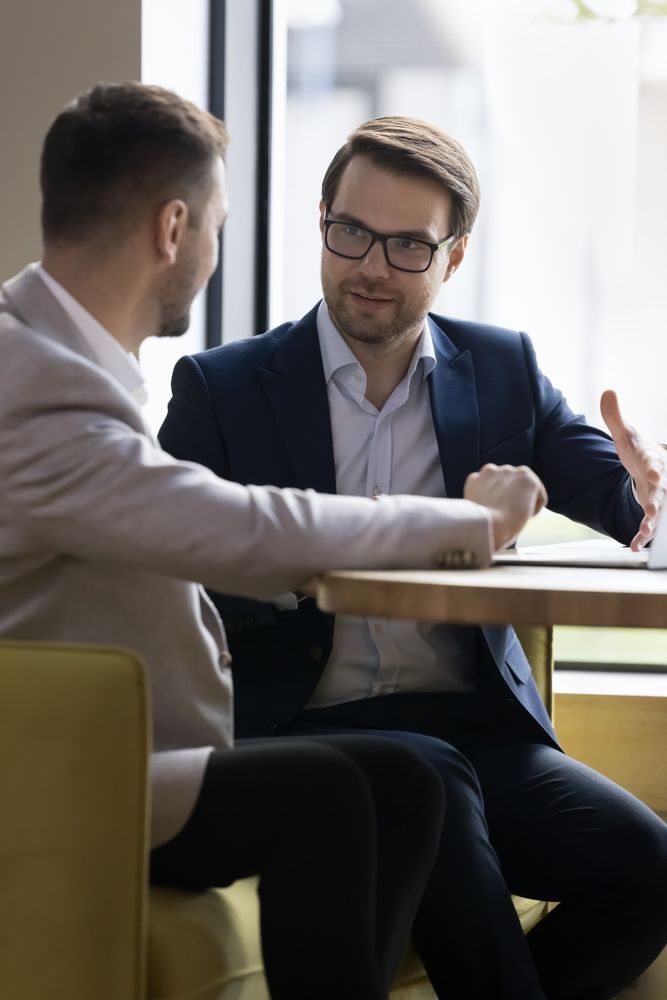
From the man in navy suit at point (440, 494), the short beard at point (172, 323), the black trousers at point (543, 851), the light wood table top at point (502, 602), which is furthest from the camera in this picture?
the man in navy suit at point (440, 494)

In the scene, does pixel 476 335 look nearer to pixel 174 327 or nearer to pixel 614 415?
pixel 614 415

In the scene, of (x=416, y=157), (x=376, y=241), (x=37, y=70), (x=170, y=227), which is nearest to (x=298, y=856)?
(x=170, y=227)

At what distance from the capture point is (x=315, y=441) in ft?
6.97

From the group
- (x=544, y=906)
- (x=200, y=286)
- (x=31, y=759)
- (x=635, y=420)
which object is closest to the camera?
(x=31, y=759)

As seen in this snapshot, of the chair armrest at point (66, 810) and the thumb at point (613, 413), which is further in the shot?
the thumb at point (613, 413)

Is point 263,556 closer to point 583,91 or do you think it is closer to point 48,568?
point 48,568

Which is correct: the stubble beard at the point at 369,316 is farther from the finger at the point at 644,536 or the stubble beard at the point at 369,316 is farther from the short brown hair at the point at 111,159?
the short brown hair at the point at 111,159

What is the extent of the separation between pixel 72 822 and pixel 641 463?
3.60ft

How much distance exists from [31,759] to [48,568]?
0.22 meters

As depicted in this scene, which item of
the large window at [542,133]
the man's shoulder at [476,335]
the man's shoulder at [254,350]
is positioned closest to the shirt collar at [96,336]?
the man's shoulder at [254,350]

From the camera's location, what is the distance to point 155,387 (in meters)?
2.90

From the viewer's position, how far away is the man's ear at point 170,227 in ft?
5.06

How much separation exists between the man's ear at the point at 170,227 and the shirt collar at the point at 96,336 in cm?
11

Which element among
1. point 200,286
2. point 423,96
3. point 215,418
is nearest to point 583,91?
point 423,96
